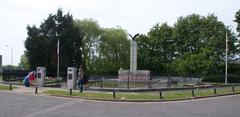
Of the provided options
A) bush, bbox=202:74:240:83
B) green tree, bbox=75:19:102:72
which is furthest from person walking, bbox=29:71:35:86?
green tree, bbox=75:19:102:72

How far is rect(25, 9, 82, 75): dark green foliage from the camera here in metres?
63.0

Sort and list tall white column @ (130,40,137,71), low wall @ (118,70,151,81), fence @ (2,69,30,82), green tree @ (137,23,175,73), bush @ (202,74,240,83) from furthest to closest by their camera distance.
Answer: green tree @ (137,23,175,73) < bush @ (202,74,240,83) < tall white column @ (130,40,137,71) < low wall @ (118,70,151,81) < fence @ (2,69,30,82)

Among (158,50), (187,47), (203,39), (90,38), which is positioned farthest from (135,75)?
(158,50)

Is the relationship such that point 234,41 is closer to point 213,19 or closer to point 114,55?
point 213,19

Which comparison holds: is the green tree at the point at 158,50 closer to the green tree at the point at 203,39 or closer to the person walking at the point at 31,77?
the green tree at the point at 203,39

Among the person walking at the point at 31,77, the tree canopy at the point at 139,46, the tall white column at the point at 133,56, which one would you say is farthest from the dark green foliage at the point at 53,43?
the person walking at the point at 31,77

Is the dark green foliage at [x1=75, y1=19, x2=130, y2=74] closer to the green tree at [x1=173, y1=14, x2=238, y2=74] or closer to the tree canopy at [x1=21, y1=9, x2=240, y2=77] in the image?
the tree canopy at [x1=21, y1=9, x2=240, y2=77]

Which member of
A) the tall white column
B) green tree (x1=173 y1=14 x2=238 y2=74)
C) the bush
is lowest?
the bush

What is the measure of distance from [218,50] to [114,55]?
20687 mm

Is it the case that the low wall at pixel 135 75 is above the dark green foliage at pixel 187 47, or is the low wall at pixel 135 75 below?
below

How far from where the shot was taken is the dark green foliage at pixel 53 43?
6303 cm

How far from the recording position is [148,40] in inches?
3349

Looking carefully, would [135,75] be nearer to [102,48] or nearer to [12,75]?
[12,75]

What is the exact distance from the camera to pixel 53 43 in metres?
64.4
